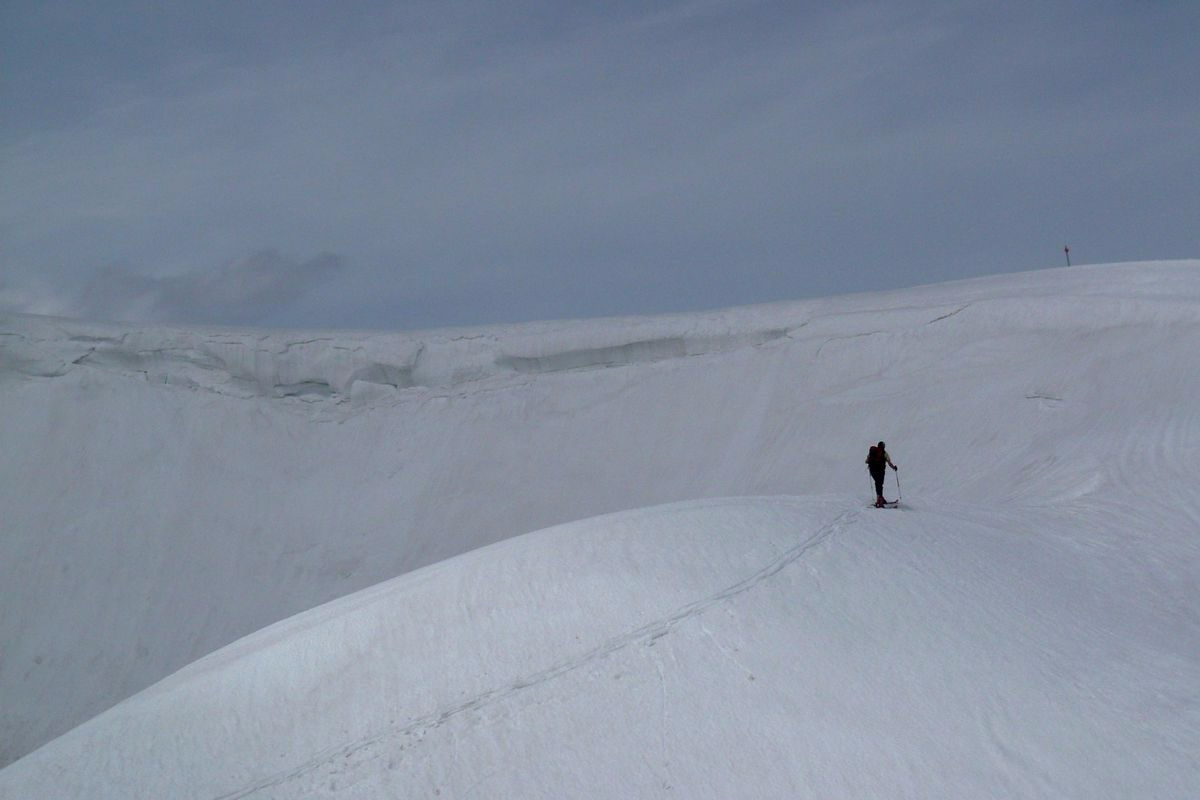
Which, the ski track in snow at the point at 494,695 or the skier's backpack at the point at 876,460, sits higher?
the skier's backpack at the point at 876,460

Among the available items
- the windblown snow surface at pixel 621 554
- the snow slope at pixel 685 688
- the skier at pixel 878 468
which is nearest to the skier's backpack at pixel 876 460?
the skier at pixel 878 468

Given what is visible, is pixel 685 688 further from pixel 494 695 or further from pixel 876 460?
pixel 876 460

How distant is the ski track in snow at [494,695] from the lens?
8.55 metres

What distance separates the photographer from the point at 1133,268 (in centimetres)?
2284

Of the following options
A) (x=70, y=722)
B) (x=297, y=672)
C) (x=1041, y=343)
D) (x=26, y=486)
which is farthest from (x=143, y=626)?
(x=1041, y=343)

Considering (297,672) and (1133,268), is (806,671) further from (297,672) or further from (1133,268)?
(1133,268)

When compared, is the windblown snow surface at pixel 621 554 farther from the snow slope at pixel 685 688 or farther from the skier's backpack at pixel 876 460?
the skier's backpack at pixel 876 460

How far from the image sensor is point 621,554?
10.2 meters

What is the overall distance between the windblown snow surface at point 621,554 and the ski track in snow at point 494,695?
31 mm

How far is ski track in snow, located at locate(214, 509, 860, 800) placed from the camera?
28.1ft

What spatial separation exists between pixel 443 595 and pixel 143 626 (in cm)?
1243

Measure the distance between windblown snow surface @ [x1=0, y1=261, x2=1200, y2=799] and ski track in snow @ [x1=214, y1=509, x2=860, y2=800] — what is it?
3cm

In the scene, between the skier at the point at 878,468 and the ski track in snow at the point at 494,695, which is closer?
the ski track in snow at the point at 494,695

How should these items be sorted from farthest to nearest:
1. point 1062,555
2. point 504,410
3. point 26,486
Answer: point 504,410
point 26,486
point 1062,555
